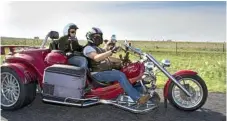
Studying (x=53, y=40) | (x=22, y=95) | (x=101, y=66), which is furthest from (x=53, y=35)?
(x=22, y=95)

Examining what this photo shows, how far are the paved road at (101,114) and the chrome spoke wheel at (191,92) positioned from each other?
0.18 m

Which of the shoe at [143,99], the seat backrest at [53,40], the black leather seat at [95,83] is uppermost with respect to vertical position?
the seat backrest at [53,40]

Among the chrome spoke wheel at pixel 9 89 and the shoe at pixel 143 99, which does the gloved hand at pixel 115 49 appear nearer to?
the shoe at pixel 143 99

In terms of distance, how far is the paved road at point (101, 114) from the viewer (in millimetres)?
6301

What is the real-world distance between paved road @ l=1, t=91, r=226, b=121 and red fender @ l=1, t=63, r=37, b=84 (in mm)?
573

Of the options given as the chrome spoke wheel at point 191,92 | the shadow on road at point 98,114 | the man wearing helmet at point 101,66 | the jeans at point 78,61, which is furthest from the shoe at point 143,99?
the jeans at point 78,61

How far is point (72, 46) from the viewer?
715cm

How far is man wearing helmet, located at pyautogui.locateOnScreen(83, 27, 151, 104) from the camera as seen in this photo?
250 inches

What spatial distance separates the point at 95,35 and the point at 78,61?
22.2 inches

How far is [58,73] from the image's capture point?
6.51 meters

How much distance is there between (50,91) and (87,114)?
79 centimetres

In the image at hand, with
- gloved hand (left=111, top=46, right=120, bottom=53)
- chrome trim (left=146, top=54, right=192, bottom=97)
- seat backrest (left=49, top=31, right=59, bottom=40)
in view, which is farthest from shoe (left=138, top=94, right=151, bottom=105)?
seat backrest (left=49, top=31, right=59, bottom=40)

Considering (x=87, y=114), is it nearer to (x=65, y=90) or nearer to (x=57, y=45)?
(x=65, y=90)

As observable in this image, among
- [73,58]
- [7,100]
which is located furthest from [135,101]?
[7,100]
